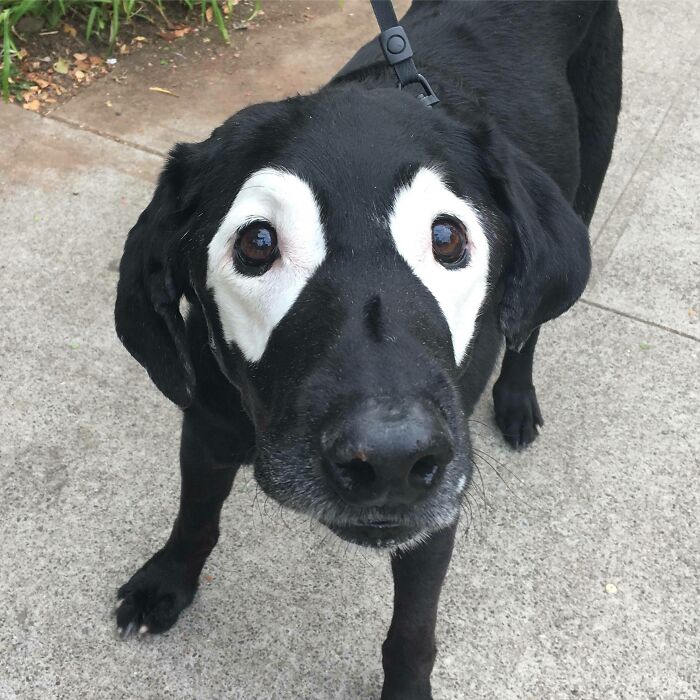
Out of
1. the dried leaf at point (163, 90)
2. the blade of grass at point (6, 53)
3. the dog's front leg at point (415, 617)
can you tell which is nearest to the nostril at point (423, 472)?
the dog's front leg at point (415, 617)

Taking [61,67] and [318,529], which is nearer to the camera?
[318,529]

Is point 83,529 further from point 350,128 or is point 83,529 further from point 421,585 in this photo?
point 350,128

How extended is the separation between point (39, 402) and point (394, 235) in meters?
1.94

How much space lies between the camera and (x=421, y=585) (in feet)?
6.99

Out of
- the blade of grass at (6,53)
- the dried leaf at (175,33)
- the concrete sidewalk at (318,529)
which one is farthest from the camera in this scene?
the dried leaf at (175,33)

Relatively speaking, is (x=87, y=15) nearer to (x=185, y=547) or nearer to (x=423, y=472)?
(x=185, y=547)

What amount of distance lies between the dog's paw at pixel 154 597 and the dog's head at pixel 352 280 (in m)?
0.75

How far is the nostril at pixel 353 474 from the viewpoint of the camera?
1.45 metres

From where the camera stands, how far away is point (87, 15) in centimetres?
498

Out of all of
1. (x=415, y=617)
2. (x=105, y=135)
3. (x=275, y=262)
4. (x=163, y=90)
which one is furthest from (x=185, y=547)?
(x=163, y=90)

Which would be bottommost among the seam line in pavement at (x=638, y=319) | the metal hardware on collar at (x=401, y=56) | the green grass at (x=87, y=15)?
the seam line in pavement at (x=638, y=319)

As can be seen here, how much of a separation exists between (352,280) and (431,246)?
0.21 m

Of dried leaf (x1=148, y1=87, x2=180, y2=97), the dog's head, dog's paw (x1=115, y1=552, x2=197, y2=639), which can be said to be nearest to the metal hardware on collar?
the dog's head

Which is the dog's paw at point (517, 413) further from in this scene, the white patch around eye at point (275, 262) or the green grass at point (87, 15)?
the green grass at point (87, 15)
